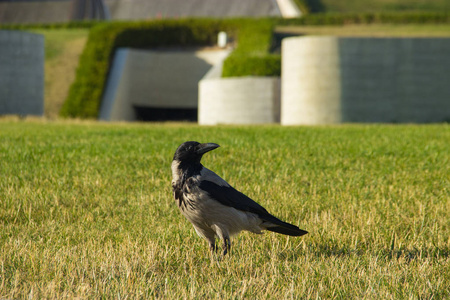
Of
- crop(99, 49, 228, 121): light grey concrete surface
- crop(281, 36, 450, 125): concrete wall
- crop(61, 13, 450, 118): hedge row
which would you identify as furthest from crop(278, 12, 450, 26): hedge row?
crop(281, 36, 450, 125): concrete wall

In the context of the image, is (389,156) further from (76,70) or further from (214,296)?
(76,70)

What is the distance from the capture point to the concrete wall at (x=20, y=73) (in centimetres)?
2775

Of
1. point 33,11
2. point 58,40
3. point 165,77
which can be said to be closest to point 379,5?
point 165,77

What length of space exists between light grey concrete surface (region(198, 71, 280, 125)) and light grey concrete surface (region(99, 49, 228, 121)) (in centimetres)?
1068

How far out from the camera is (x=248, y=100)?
85.5 ft

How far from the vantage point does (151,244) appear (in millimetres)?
4848

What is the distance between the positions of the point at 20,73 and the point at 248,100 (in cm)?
1208

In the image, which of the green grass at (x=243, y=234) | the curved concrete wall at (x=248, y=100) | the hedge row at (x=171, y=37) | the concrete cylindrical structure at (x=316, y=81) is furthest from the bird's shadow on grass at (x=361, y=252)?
the hedge row at (x=171, y=37)

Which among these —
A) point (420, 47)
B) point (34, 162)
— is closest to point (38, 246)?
point (34, 162)

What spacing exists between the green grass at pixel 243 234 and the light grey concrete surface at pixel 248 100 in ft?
46.5

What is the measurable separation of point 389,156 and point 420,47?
1471 centimetres

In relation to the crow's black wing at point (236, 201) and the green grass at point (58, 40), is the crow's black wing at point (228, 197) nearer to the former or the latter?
the crow's black wing at point (236, 201)

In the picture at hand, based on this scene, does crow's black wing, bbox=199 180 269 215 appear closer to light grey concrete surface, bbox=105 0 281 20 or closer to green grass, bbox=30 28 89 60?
green grass, bbox=30 28 89 60

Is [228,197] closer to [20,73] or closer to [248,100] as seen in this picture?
[248,100]
